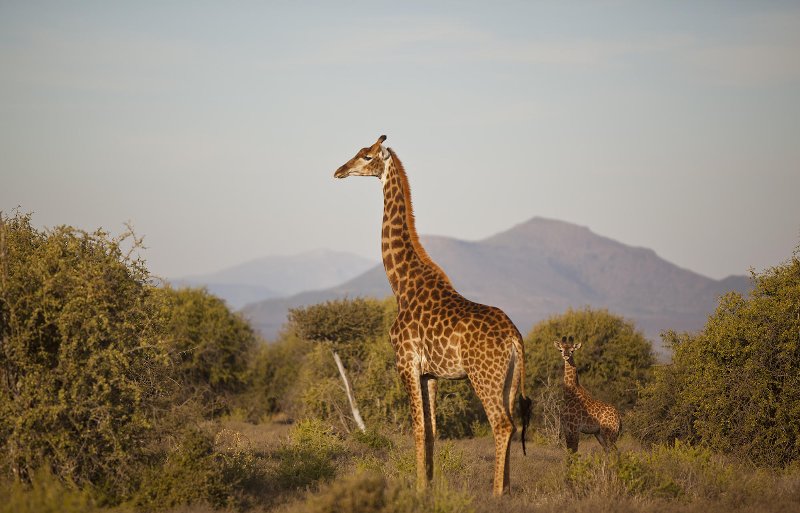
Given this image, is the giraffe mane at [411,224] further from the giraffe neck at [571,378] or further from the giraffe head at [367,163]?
the giraffe neck at [571,378]

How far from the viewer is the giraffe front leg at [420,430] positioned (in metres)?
13.4

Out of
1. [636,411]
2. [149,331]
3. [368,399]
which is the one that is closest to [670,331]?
[636,411]

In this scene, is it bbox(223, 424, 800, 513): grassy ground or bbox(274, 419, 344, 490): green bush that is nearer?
bbox(223, 424, 800, 513): grassy ground

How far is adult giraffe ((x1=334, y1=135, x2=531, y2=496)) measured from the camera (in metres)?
13.0

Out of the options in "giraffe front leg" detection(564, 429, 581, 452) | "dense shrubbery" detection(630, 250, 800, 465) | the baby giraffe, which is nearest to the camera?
the baby giraffe

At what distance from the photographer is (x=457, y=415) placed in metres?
28.5

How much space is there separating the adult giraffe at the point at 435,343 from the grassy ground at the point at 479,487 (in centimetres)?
81

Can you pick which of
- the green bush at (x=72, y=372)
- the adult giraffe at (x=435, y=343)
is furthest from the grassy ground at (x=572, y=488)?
the green bush at (x=72, y=372)

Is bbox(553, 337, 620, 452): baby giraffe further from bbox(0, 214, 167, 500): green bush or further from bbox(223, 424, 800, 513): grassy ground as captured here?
bbox(0, 214, 167, 500): green bush

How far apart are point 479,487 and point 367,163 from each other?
233 inches

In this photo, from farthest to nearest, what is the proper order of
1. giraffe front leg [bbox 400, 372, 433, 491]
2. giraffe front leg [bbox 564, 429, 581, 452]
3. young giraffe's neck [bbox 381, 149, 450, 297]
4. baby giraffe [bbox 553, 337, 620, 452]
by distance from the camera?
giraffe front leg [bbox 564, 429, 581, 452] < baby giraffe [bbox 553, 337, 620, 452] < young giraffe's neck [bbox 381, 149, 450, 297] < giraffe front leg [bbox 400, 372, 433, 491]

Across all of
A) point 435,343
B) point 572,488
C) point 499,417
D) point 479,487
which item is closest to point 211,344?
point 479,487

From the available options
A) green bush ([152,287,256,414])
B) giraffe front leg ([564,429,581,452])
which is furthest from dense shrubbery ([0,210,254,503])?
green bush ([152,287,256,414])

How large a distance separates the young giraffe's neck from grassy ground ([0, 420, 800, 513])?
3244 mm
